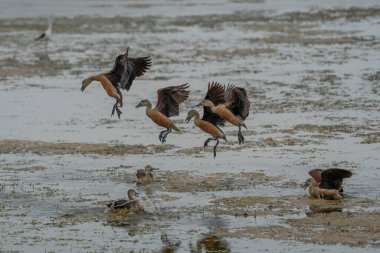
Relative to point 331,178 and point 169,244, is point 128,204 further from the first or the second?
point 331,178

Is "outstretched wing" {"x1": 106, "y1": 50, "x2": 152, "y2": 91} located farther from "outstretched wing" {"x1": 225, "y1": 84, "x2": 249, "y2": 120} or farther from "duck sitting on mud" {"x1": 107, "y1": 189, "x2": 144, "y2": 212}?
"duck sitting on mud" {"x1": 107, "y1": 189, "x2": 144, "y2": 212}

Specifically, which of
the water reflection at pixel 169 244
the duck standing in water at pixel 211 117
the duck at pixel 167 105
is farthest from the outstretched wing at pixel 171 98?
the water reflection at pixel 169 244

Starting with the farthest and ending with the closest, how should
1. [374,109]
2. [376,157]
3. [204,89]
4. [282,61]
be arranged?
1. [282,61]
2. [204,89]
3. [374,109]
4. [376,157]

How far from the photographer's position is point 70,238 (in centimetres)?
1285

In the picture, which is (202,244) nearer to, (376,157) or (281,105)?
(376,157)

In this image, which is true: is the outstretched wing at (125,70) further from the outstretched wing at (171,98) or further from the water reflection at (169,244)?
the water reflection at (169,244)

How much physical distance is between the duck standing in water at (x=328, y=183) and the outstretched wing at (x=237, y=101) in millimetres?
1433

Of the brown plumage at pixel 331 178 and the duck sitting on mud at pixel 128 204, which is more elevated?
the brown plumage at pixel 331 178

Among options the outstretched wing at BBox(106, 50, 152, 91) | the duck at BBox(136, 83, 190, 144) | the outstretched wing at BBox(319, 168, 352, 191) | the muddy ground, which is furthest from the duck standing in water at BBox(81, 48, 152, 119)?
the outstretched wing at BBox(319, 168, 352, 191)

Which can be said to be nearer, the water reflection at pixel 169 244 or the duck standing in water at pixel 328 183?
the water reflection at pixel 169 244

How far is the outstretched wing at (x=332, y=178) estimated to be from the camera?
48.2 feet

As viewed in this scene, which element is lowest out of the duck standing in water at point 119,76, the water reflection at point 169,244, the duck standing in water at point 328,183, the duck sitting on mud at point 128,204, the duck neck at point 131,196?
the water reflection at point 169,244

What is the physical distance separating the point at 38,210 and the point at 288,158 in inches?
201

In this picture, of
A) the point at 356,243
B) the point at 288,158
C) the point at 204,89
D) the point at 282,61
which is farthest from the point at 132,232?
the point at 282,61
